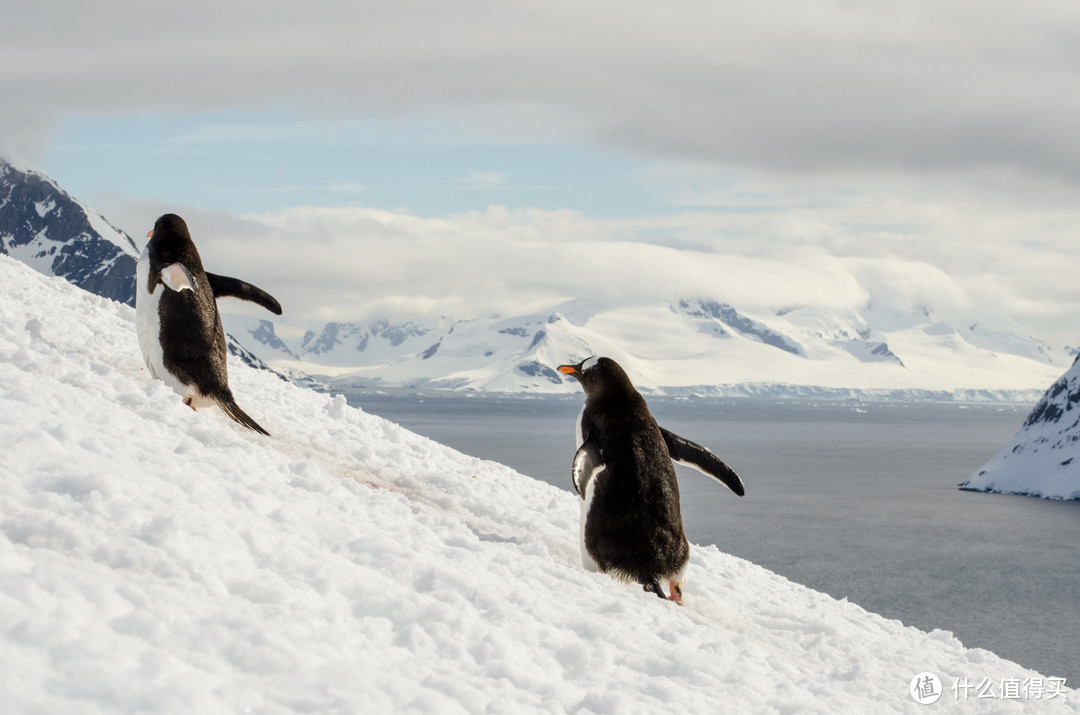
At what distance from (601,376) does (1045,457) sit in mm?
94944

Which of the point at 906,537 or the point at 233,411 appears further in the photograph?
the point at 906,537

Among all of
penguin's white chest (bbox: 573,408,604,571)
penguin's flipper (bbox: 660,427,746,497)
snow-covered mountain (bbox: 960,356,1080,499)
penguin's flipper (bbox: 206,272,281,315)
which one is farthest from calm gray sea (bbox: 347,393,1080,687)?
penguin's flipper (bbox: 206,272,281,315)

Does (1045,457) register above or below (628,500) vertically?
below

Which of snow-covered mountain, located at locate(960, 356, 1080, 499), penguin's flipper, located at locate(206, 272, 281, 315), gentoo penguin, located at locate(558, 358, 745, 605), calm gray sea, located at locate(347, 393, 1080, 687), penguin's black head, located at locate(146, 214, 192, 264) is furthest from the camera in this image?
snow-covered mountain, located at locate(960, 356, 1080, 499)

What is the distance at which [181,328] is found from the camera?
33.1 feet

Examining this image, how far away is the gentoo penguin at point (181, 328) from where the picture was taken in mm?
10023

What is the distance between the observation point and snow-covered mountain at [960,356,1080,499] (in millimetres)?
85250

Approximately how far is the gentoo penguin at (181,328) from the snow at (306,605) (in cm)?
34

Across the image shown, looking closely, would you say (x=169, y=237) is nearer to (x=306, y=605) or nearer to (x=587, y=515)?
(x=587, y=515)

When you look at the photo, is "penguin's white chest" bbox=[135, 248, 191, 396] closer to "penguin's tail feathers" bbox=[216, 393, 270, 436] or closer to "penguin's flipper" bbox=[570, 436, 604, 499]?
"penguin's tail feathers" bbox=[216, 393, 270, 436]

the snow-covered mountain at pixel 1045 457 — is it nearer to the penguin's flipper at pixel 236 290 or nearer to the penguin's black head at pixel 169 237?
the penguin's flipper at pixel 236 290

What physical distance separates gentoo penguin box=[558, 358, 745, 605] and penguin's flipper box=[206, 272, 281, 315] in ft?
16.0

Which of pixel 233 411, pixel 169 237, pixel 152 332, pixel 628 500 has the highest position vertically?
pixel 169 237

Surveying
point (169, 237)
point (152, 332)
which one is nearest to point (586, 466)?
point (152, 332)
